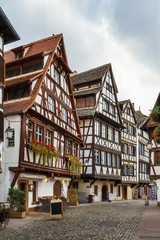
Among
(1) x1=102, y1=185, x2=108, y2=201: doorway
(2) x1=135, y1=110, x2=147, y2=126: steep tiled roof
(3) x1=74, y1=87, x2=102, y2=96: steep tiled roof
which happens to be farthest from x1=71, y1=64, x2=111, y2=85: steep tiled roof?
(2) x1=135, y1=110, x2=147, y2=126: steep tiled roof

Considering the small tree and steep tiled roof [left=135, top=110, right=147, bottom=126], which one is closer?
the small tree

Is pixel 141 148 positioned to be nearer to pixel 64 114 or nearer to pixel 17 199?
pixel 64 114

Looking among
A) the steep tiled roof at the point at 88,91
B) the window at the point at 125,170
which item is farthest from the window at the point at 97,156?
the window at the point at 125,170

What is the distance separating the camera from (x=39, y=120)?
60.7 feet

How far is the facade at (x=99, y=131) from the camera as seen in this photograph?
2878 centimetres

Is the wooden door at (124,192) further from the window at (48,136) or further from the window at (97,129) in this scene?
the window at (48,136)

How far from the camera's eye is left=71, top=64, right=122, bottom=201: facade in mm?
28781

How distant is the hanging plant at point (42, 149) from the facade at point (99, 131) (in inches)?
378

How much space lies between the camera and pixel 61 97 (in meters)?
22.7

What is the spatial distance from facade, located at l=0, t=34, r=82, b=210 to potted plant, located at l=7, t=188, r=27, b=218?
761 mm

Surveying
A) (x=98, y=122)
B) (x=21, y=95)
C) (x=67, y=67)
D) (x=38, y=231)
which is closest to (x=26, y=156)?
(x=21, y=95)

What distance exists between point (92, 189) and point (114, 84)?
12523 millimetres

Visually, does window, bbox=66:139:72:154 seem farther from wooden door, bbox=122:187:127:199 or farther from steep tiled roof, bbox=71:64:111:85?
wooden door, bbox=122:187:127:199

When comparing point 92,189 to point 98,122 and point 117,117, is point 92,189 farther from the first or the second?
point 117,117
